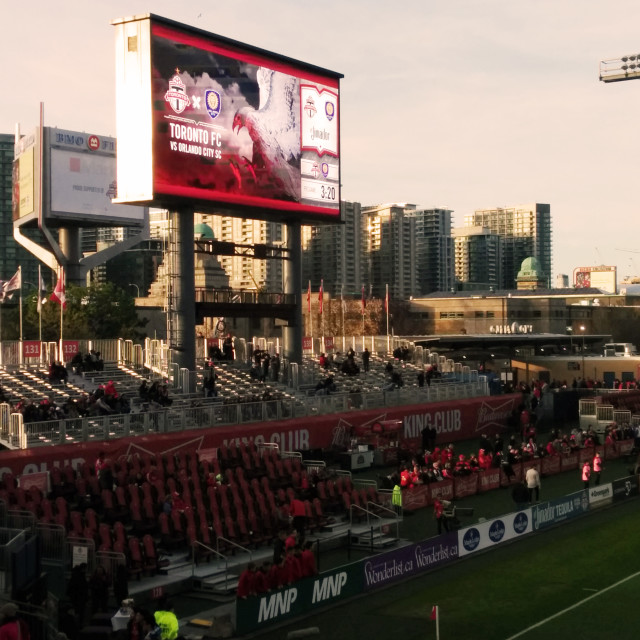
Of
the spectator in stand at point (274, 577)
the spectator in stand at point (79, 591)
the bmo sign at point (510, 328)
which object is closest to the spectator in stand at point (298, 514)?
the spectator in stand at point (274, 577)

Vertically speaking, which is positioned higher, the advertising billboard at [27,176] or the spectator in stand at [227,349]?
the advertising billboard at [27,176]

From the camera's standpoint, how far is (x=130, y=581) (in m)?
22.7

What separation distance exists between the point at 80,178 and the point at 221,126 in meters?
43.7

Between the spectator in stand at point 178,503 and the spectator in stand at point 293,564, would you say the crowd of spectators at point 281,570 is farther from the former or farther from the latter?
the spectator in stand at point 178,503

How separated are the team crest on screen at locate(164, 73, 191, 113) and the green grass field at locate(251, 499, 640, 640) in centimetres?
1927

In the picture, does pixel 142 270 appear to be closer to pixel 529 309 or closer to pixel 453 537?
pixel 529 309

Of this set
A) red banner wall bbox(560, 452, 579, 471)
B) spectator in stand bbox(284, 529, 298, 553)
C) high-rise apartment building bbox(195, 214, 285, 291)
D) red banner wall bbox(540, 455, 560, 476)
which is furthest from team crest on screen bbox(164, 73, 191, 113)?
high-rise apartment building bbox(195, 214, 285, 291)

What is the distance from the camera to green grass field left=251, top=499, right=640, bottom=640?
20.9 m

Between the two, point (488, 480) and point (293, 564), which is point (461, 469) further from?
point (293, 564)

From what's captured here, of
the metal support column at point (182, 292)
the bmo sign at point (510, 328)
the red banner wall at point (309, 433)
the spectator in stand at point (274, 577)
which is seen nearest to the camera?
the spectator in stand at point (274, 577)

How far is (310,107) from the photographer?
145 ft

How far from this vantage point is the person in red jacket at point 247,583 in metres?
20.9

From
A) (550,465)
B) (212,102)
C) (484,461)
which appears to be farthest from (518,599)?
(212,102)

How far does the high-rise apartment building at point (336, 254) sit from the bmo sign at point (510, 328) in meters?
82.9
